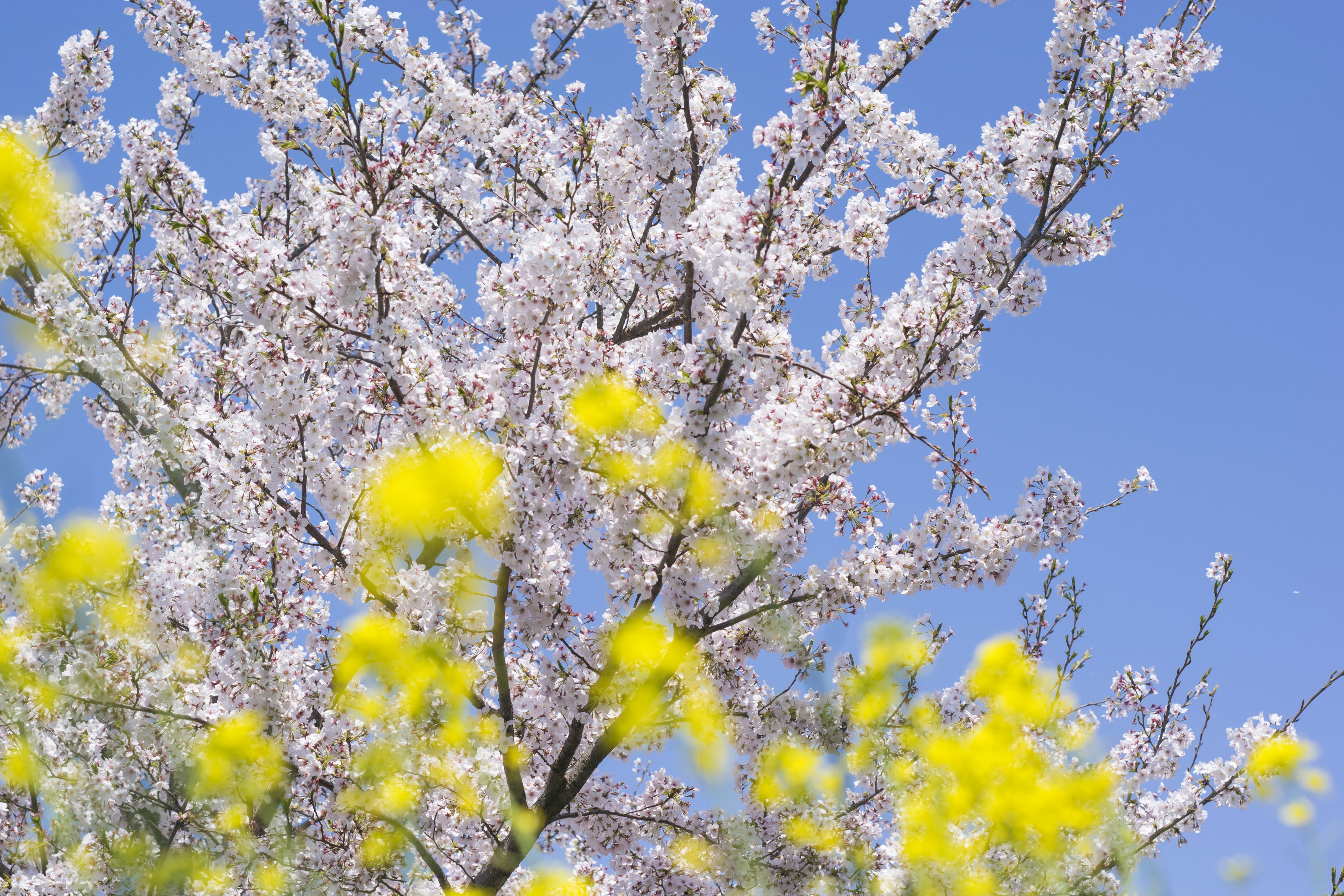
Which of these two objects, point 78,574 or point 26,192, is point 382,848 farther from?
point 26,192

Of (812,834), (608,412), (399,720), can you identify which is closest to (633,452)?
(608,412)

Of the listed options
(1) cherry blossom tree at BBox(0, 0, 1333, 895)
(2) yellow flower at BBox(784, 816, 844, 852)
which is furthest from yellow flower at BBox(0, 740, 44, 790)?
(2) yellow flower at BBox(784, 816, 844, 852)

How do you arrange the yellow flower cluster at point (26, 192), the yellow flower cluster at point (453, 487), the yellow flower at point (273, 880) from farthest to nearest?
the yellow flower cluster at point (453, 487) < the yellow flower at point (273, 880) < the yellow flower cluster at point (26, 192)

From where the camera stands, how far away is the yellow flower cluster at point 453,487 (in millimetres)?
6289

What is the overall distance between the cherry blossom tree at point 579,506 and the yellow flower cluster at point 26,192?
130 mm

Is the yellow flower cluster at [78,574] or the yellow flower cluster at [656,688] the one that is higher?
the yellow flower cluster at [656,688]

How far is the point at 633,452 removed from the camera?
260 inches

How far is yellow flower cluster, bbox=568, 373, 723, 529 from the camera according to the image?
645 cm

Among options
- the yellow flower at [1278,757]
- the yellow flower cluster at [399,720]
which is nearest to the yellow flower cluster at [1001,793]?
the yellow flower at [1278,757]

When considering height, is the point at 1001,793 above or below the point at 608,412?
below

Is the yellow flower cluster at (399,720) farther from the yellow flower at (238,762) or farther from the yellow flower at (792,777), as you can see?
the yellow flower at (792,777)

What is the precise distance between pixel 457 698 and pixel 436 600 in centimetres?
232

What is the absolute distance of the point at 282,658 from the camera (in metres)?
7.29

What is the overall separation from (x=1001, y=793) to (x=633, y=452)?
3.88 meters
